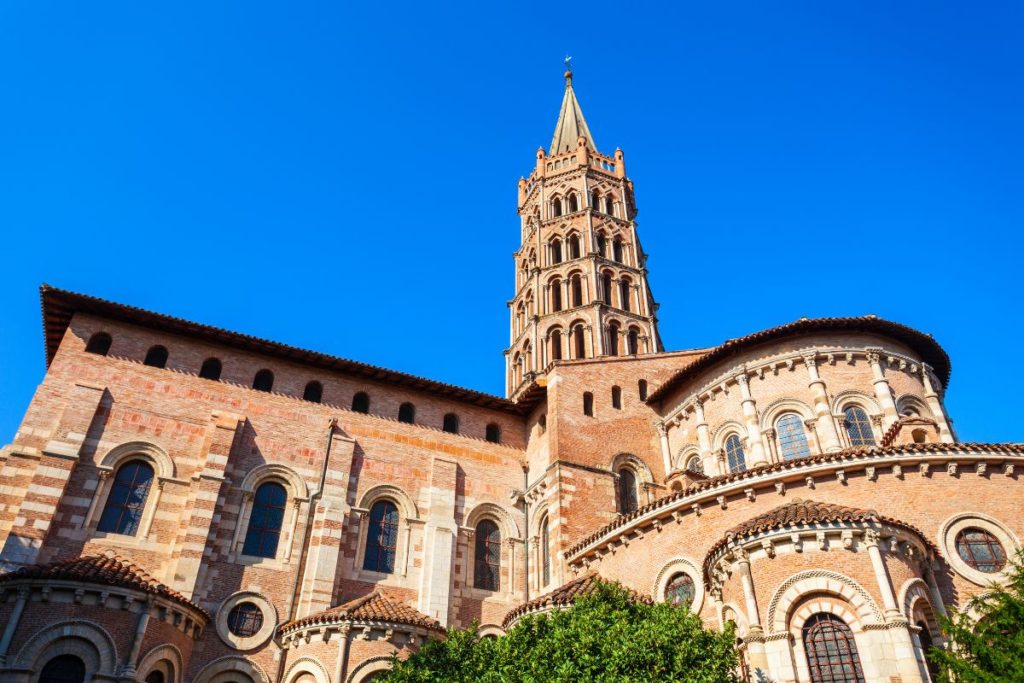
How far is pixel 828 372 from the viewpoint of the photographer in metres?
24.7

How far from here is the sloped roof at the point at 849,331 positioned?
80.9 feet

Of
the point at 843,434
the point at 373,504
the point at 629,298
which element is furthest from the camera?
the point at 629,298

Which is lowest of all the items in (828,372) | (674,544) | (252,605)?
(252,605)

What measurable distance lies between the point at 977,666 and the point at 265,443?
20.7 m

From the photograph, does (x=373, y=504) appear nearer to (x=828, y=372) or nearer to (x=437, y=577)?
(x=437, y=577)

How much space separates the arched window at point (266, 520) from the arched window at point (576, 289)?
24.3m

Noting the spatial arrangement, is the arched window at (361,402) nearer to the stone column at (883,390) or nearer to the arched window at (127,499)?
the arched window at (127,499)

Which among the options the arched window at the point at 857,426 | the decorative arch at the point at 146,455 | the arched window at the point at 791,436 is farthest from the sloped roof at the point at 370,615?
the arched window at the point at 857,426

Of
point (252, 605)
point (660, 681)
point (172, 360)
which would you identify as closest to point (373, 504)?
point (252, 605)

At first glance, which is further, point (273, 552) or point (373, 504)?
point (373, 504)

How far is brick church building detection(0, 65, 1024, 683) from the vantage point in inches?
654

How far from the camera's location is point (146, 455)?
22.4 metres

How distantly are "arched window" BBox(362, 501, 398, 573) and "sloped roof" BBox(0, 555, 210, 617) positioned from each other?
586 centimetres

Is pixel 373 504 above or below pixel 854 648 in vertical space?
above
